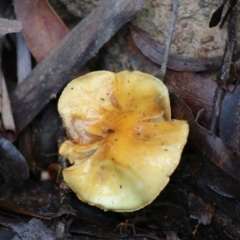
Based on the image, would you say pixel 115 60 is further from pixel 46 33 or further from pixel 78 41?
pixel 46 33

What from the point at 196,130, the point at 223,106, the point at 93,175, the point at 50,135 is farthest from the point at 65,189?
the point at 223,106

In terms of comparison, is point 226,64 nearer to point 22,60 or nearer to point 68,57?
point 68,57

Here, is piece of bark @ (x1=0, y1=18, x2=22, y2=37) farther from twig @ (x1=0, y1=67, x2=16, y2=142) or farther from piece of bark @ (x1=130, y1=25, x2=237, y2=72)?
piece of bark @ (x1=130, y1=25, x2=237, y2=72)

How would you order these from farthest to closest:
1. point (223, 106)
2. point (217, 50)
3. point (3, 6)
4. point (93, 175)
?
1. point (3, 6)
2. point (217, 50)
3. point (223, 106)
4. point (93, 175)

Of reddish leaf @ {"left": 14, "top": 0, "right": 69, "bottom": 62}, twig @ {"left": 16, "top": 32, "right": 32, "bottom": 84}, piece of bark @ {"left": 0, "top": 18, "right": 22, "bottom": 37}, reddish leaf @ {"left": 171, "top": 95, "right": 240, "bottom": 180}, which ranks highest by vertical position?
piece of bark @ {"left": 0, "top": 18, "right": 22, "bottom": 37}

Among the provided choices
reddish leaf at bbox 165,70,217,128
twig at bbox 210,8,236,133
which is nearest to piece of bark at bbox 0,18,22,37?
reddish leaf at bbox 165,70,217,128

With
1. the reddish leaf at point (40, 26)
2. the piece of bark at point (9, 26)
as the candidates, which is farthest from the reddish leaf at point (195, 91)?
the piece of bark at point (9, 26)

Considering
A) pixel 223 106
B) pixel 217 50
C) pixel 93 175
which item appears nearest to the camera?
pixel 93 175

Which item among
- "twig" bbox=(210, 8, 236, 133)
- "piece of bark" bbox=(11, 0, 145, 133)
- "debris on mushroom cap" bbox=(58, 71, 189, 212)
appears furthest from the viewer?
"piece of bark" bbox=(11, 0, 145, 133)
